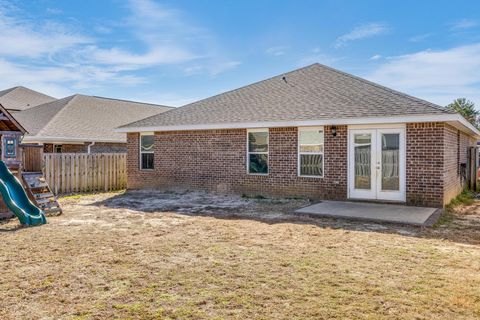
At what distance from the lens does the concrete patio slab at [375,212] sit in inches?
325

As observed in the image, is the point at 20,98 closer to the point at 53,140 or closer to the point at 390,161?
the point at 53,140

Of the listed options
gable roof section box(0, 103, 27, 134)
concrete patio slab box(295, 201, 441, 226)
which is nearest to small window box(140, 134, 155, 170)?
gable roof section box(0, 103, 27, 134)

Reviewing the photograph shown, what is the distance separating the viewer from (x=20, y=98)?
92.4 ft

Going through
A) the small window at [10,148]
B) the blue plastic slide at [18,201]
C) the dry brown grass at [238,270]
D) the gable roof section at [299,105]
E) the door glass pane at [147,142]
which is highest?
the gable roof section at [299,105]

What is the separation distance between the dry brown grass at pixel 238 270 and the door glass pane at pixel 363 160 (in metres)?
2.98

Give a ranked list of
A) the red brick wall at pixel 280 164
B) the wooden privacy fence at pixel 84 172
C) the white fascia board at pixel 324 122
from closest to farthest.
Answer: the white fascia board at pixel 324 122 < the red brick wall at pixel 280 164 < the wooden privacy fence at pixel 84 172

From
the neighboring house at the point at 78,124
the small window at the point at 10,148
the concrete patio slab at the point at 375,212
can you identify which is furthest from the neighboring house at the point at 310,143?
the small window at the point at 10,148

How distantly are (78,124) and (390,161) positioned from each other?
1575 cm

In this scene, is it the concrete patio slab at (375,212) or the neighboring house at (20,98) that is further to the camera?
the neighboring house at (20,98)

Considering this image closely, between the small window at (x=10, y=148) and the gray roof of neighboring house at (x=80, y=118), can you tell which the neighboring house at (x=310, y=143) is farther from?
the small window at (x=10, y=148)

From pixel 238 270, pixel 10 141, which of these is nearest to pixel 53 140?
pixel 10 141

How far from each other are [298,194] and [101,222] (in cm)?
631

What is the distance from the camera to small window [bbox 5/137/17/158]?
30.8 feet

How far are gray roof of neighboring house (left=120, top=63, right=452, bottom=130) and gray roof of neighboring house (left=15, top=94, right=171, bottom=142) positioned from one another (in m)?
4.54
